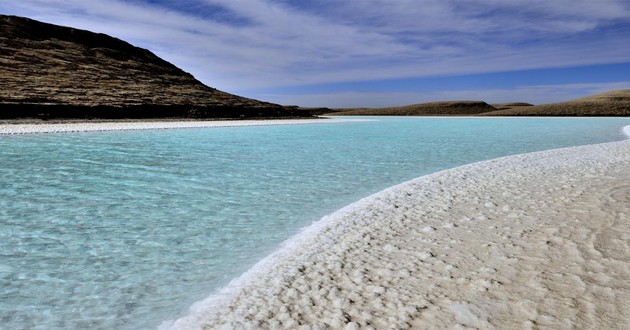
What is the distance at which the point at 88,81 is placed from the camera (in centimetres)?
5625

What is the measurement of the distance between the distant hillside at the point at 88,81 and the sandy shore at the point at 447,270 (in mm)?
40411

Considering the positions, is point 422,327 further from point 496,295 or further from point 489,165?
point 489,165

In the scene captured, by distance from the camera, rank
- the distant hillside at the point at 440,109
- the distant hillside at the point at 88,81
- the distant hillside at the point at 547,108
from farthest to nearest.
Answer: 1. the distant hillside at the point at 440,109
2. the distant hillside at the point at 547,108
3. the distant hillside at the point at 88,81

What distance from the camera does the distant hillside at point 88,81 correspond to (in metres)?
41.1

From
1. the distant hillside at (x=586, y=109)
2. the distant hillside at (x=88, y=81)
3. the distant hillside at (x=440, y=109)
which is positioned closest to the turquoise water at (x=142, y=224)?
the distant hillside at (x=88, y=81)

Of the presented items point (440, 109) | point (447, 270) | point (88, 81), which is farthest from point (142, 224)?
point (440, 109)

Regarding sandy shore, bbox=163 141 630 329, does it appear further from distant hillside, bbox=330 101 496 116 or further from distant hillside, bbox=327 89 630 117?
distant hillside, bbox=330 101 496 116

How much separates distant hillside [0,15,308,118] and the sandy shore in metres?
40.4

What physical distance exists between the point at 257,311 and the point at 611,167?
1164cm

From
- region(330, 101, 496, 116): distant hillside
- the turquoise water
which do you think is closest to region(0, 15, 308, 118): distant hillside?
the turquoise water

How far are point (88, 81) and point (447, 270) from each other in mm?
62248

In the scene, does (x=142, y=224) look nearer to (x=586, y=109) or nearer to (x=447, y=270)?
(x=447, y=270)

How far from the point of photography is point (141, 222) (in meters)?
6.57

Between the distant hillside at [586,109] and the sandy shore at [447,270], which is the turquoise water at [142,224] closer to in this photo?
the sandy shore at [447,270]
